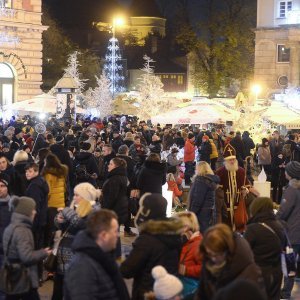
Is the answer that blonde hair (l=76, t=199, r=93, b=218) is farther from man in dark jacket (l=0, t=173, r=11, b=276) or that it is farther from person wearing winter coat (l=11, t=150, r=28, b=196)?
person wearing winter coat (l=11, t=150, r=28, b=196)

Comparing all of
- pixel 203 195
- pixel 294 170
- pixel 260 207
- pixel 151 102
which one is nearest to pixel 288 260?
pixel 260 207

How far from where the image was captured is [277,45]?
51.1 metres

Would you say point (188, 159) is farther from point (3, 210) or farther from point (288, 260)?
point (3, 210)

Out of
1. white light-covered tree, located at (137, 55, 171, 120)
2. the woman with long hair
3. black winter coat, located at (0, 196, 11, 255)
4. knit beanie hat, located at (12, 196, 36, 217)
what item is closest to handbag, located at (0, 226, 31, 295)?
knit beanie hat, located at (12, 196, 36, 217)

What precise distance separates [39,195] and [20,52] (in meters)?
34.5

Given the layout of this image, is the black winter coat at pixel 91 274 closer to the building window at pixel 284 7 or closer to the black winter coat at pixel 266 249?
the black winter coat at pixel 266 249

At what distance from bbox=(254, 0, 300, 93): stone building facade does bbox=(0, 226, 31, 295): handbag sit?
1683 inches

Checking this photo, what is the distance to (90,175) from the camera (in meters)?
14.0

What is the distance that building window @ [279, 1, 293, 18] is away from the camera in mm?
50084

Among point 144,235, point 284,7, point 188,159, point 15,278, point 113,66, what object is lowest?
point 188,159

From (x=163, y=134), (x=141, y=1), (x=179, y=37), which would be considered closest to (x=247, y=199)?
(x=163, y=134)

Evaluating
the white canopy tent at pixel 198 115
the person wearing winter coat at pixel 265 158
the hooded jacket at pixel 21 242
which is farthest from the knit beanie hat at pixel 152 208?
the white canopy tent at pixel 198 115

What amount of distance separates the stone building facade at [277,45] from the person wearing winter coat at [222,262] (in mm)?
43788

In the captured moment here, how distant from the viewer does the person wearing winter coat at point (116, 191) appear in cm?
1131
